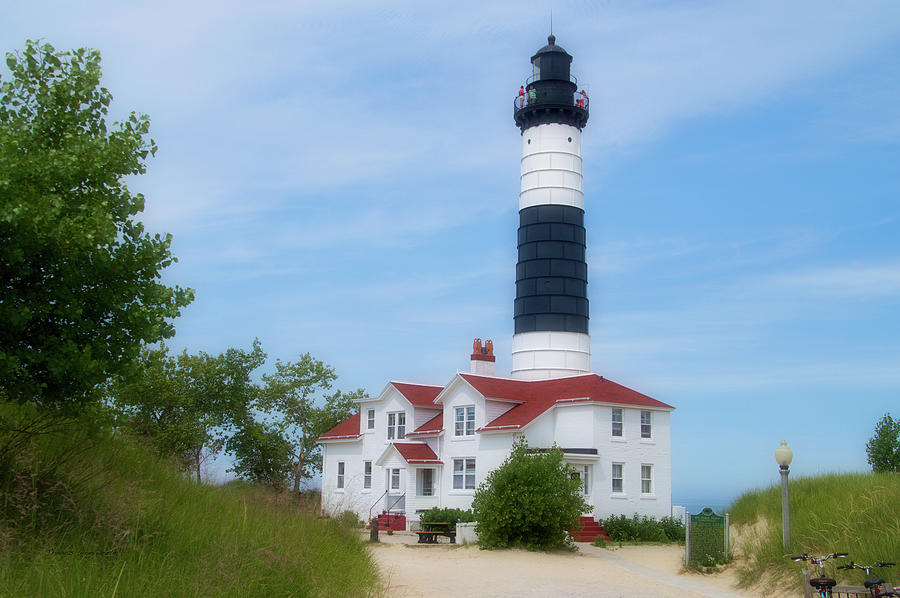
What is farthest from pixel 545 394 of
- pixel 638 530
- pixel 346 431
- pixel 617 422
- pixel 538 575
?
pixel 538 575

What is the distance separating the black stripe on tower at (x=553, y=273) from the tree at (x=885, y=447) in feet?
45.8

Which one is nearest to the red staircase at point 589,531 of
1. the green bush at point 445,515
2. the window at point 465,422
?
the green bush at point 445,515

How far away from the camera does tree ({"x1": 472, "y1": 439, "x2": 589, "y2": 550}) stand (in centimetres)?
2392

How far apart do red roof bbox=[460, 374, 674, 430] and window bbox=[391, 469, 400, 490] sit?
5.61 m

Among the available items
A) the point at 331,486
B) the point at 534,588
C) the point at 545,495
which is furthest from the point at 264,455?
the point at 534,588

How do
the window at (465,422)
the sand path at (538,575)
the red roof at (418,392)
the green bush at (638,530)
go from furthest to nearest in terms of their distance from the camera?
the red roof at (418,392) → the window at (465,422) → the green bush at (638,530) → the sand path at (538,575)

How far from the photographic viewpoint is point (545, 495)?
24.2m

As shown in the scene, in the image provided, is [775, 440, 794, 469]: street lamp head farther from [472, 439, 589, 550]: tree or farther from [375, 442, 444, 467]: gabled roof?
[375, 442, 444, 467]: gabled roof

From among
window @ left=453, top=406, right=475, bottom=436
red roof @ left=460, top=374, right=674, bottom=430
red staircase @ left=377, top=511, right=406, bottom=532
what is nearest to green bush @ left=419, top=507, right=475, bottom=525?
red staircase @ left=377, top=511, right=406, bottom=532

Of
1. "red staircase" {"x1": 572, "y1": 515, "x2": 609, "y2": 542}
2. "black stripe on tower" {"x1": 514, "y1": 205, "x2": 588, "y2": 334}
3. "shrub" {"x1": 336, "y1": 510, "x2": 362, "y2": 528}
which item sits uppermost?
"black stripe on tower" {"x1": 514, "y1": 205, "x2": 588, "y2": 334}

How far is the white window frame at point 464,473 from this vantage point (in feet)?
115

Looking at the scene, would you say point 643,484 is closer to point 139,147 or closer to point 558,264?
point 558,264

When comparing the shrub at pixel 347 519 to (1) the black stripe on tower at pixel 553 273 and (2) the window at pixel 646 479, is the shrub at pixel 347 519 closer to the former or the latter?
(2) the window at pixel 646 479

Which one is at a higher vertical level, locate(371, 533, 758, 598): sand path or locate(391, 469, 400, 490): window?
locate(391, 469, 400, 490): window
